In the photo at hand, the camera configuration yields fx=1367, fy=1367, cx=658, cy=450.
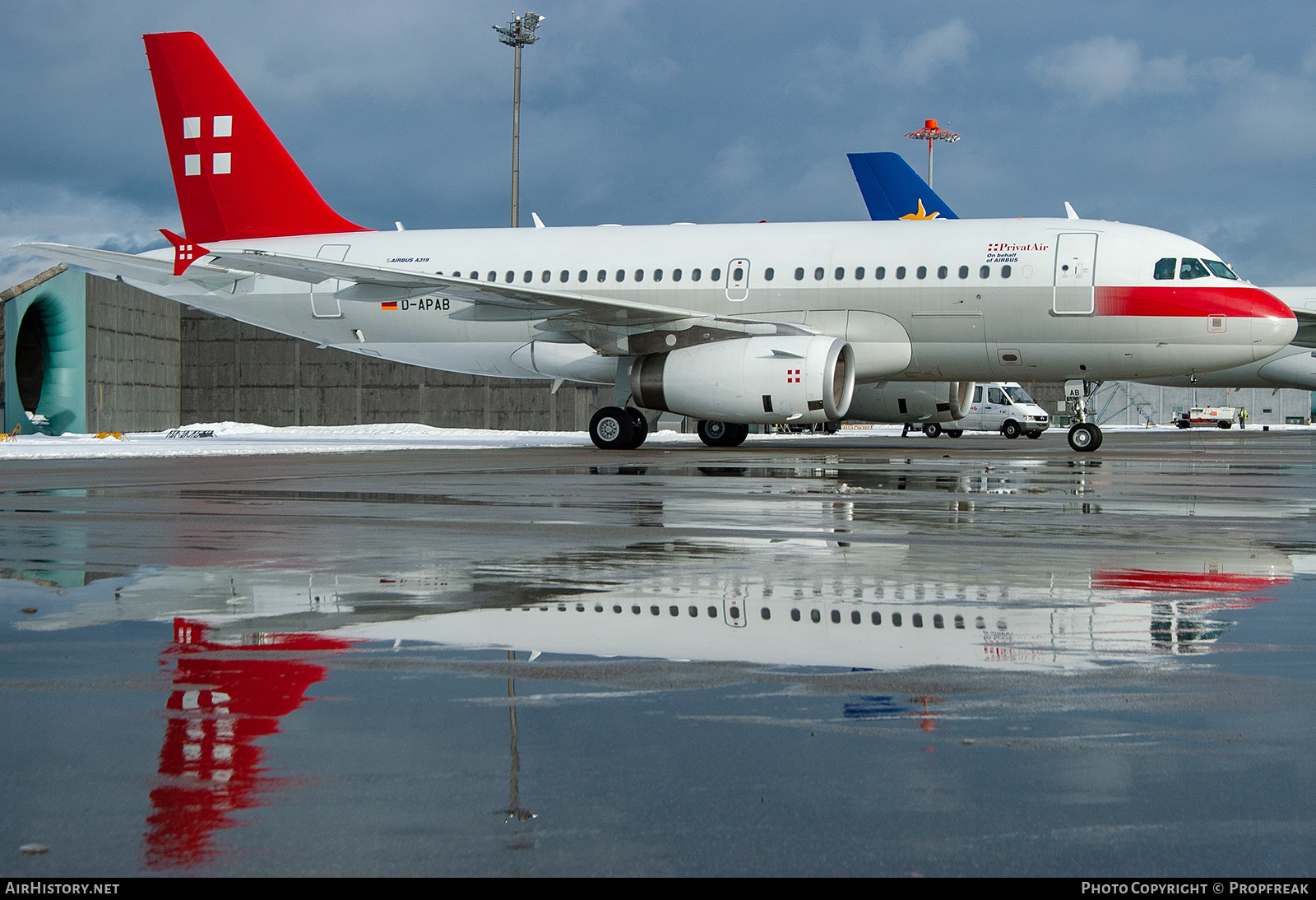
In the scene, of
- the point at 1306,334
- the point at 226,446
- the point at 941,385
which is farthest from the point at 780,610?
the point at 1306,334

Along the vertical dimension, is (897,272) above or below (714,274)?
below

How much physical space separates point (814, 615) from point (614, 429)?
17.2 metres

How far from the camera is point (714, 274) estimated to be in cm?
2178

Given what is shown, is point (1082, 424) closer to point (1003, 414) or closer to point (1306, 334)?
point (1306, 334)

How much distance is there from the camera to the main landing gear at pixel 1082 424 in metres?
21.9

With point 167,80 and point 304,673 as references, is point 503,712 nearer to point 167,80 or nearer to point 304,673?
point 304,673

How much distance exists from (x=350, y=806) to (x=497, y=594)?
2794 mm

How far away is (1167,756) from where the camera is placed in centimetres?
301

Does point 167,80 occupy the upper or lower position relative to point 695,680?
upper

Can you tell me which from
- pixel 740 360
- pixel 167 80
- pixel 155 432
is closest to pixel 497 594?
pixel 740 360

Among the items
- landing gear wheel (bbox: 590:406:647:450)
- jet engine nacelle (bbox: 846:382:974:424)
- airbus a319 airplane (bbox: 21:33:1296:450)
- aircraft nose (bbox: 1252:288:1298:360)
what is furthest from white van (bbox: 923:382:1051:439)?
aircraft nose (bbox: 1252:288:1298:360)

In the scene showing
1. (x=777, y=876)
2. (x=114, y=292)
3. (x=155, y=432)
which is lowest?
(x=777, y=876)

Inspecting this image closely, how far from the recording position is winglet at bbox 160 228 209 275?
20.6 metres

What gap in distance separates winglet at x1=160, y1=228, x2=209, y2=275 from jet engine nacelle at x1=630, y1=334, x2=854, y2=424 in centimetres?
698
